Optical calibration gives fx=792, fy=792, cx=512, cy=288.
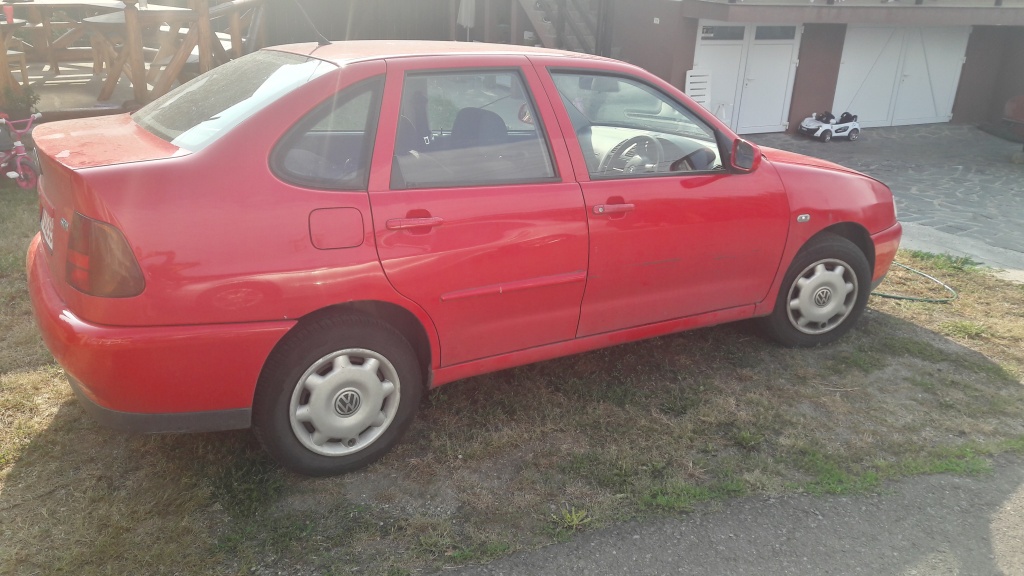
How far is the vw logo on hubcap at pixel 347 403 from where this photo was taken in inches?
128

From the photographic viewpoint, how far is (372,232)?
10.3 feet

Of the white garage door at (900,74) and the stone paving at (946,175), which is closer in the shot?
the stone paving at (946,175)

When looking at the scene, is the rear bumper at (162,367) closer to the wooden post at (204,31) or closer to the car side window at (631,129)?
the car side window at (631,129)

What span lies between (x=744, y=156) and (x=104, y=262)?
3.05 metres

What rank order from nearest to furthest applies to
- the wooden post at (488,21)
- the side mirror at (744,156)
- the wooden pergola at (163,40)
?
the side mirror at (744,156)
the wooden pergola at (163,40)
the wooden post at (488,21)

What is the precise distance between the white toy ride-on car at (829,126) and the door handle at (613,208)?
38.1 ft

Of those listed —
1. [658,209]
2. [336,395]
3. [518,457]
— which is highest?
[658,209]

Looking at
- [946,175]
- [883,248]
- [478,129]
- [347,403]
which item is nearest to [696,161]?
[478,129]

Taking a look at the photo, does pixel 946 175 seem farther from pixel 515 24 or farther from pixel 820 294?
pixel 820 294

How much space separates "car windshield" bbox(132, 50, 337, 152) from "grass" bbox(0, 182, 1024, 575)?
137 cm

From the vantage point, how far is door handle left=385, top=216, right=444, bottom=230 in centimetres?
317

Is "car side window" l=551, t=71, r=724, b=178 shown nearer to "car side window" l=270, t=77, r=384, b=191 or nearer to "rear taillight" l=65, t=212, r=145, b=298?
"car side window" l=270, t=77, r=384, b=191

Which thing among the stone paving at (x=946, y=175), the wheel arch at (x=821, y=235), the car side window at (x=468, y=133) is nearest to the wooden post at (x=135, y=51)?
the car side window at (x=468, y=133)

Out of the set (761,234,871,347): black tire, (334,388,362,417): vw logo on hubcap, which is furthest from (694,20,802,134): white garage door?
(334,388,362,417): vw logo on hubcap
